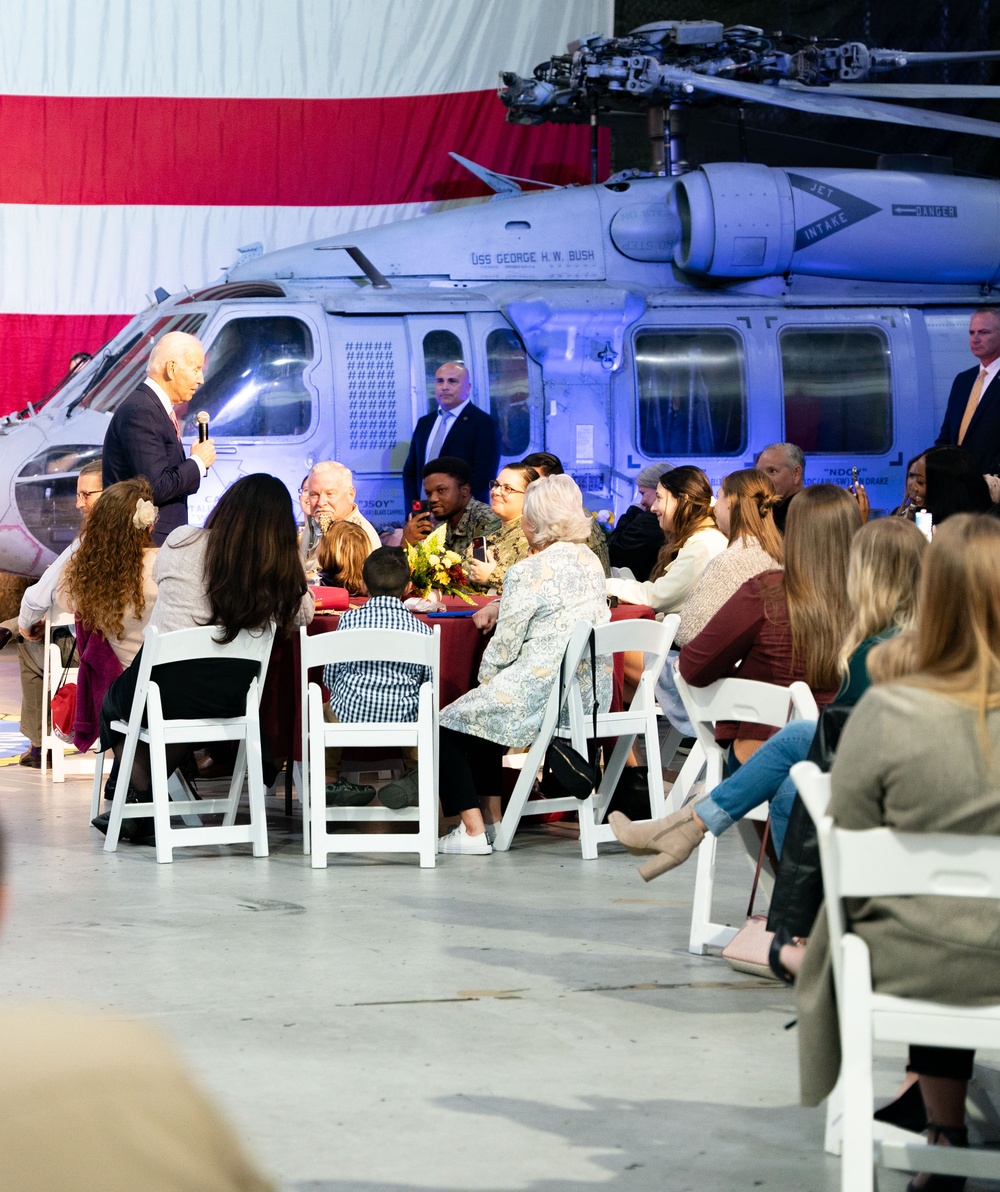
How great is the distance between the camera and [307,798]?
5504 millimetres

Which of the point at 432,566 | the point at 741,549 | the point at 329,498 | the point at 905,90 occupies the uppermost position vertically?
the point at 905,90

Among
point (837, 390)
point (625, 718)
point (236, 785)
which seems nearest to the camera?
point (625, 718)

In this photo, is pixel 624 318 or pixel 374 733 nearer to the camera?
pixel 374 733

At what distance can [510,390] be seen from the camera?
10109 millimetres

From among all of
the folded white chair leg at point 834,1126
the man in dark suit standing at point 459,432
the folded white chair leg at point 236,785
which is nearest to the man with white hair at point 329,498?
the folded white chair leg at point 236,785

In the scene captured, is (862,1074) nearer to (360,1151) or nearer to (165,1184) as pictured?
(360,1151)

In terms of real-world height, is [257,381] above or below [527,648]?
above

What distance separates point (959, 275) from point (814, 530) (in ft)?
24.8

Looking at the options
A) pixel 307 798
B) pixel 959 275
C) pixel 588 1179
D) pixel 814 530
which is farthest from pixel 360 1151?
pixel 959 275

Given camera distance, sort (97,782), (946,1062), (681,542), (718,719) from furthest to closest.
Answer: (681,542) < (97,782) < (718,719) < (946,1062)

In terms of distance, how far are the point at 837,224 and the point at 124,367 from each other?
4.72 meters

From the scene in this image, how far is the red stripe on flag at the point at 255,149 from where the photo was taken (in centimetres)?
1248

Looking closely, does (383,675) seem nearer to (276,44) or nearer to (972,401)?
(972,401)

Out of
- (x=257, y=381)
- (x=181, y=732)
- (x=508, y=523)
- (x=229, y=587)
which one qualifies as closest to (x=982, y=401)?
(x=508, y=523)
